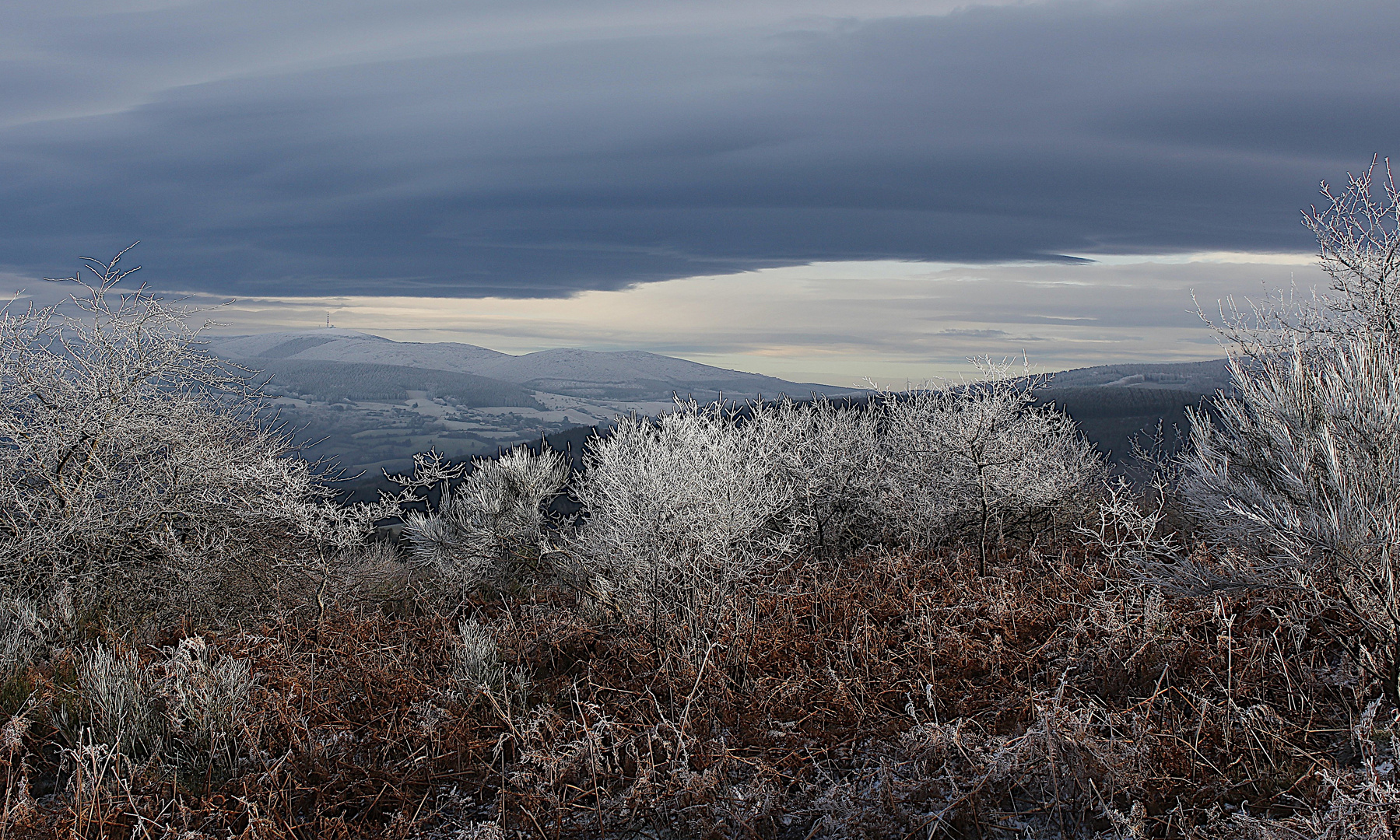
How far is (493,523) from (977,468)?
10900 millimetres

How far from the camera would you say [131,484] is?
889 centimetres

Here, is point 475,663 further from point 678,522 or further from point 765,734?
point 678,522

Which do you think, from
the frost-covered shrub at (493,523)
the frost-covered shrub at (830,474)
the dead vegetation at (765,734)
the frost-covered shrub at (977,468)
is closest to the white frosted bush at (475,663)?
the dead vegetation at (765,734)

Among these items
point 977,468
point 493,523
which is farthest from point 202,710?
point 493,523

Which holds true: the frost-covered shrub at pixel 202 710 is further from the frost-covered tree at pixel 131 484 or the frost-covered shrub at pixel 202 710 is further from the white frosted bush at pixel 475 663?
the frost-covered tree at pixel 131 484

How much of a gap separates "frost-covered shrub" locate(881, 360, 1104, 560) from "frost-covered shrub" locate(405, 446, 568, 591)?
6540 millimetres

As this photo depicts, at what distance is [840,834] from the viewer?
3.33 metres

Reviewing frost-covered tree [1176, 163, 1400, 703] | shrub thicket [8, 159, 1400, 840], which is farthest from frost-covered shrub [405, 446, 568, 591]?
frost-covered tree [1176, 163, 1400, 703]

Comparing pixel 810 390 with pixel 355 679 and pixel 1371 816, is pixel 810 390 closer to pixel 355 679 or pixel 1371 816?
pixel 355 679

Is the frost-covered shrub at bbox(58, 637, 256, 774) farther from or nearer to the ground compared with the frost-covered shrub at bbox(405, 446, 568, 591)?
farther from the ground

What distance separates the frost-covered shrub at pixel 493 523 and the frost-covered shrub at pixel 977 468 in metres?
6.54

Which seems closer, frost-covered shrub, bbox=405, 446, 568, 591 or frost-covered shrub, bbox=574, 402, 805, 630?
frost-covered shrub, bbox=574, 402, 805, 630

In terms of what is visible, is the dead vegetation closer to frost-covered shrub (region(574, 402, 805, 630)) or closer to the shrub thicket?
the shrub thicket

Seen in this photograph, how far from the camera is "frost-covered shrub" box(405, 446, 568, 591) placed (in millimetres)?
15102
